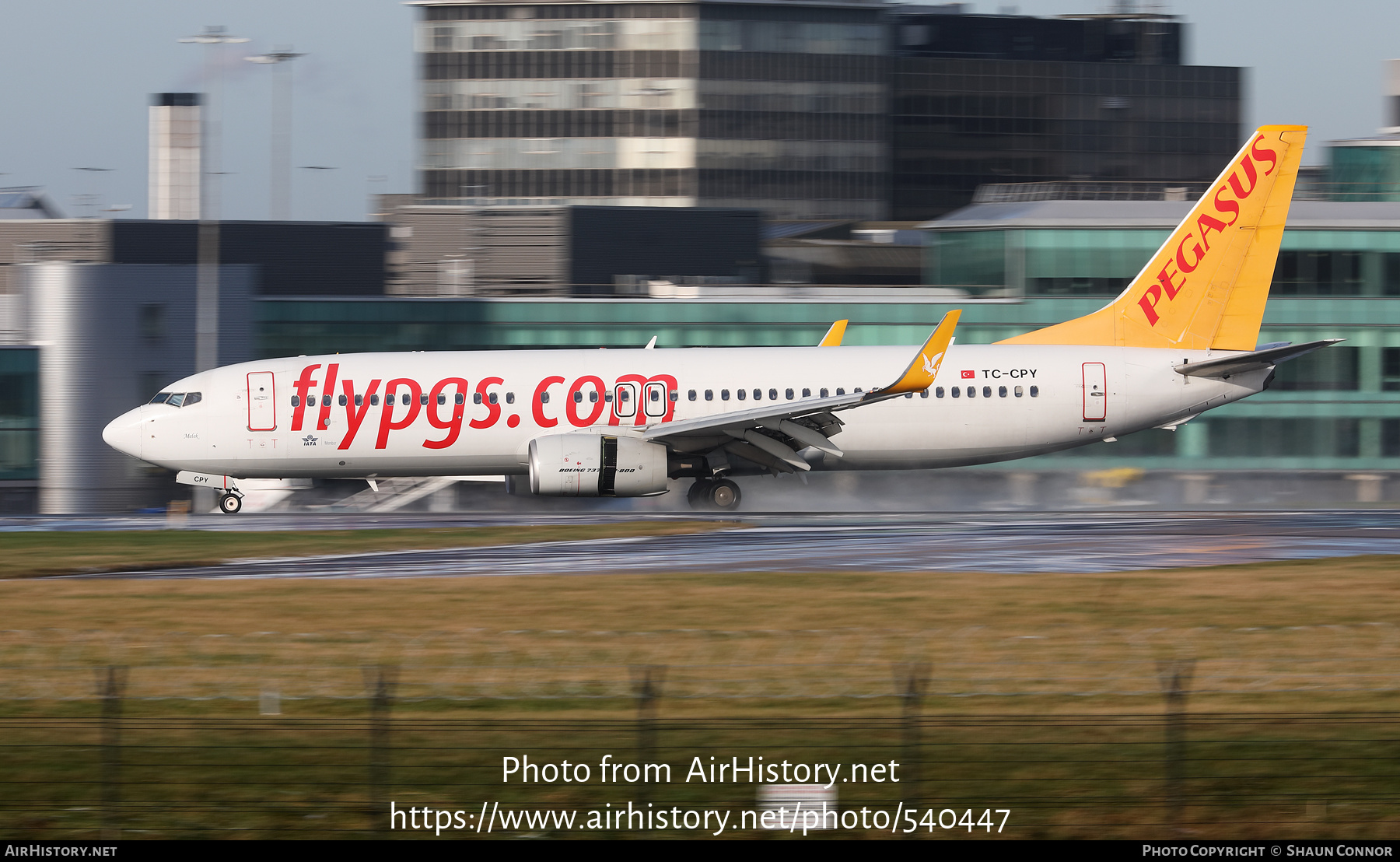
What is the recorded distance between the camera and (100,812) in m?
10.6

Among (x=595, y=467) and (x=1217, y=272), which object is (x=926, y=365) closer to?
(x=595, y=467)

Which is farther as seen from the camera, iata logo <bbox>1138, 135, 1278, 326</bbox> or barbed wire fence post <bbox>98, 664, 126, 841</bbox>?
iata logo <bbox>1138, 135, 1278, 326</bbox>

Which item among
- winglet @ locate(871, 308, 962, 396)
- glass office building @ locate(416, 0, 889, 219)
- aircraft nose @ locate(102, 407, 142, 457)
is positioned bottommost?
aircraft nose @ locate(102, 407, 142, 457)

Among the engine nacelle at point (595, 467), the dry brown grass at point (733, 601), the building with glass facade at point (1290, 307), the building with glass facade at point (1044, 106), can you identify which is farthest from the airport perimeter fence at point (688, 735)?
the building with glass facade at point (1044, 106)

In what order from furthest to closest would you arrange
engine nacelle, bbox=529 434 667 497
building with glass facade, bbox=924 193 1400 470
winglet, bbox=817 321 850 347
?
building with glass facade, bbox=924 193 1400 470, winglet, bbox=817 321 850 347, engine nacelle, bbox=529 434 667 497

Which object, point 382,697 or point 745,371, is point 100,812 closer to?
point 382,697

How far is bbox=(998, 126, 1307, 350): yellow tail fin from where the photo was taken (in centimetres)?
3575

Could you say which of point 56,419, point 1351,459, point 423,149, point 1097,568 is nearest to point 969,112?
point 423,149

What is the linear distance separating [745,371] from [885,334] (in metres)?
18.2

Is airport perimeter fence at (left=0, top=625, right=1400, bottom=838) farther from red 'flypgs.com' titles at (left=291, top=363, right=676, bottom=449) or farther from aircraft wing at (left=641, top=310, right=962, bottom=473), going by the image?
red 'flypgs.com' titles at (left=291, top=363, right=676, bottom=449)

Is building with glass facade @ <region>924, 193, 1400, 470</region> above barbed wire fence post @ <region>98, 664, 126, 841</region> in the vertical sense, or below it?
above

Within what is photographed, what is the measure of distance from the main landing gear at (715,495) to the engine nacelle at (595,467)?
2.34 m

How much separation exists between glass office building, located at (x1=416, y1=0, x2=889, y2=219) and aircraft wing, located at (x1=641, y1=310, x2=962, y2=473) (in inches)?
3227

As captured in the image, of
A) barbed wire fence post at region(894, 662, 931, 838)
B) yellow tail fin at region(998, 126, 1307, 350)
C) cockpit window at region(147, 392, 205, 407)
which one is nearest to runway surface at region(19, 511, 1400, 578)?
cockpit window at region(147, 392, 205, 407)
